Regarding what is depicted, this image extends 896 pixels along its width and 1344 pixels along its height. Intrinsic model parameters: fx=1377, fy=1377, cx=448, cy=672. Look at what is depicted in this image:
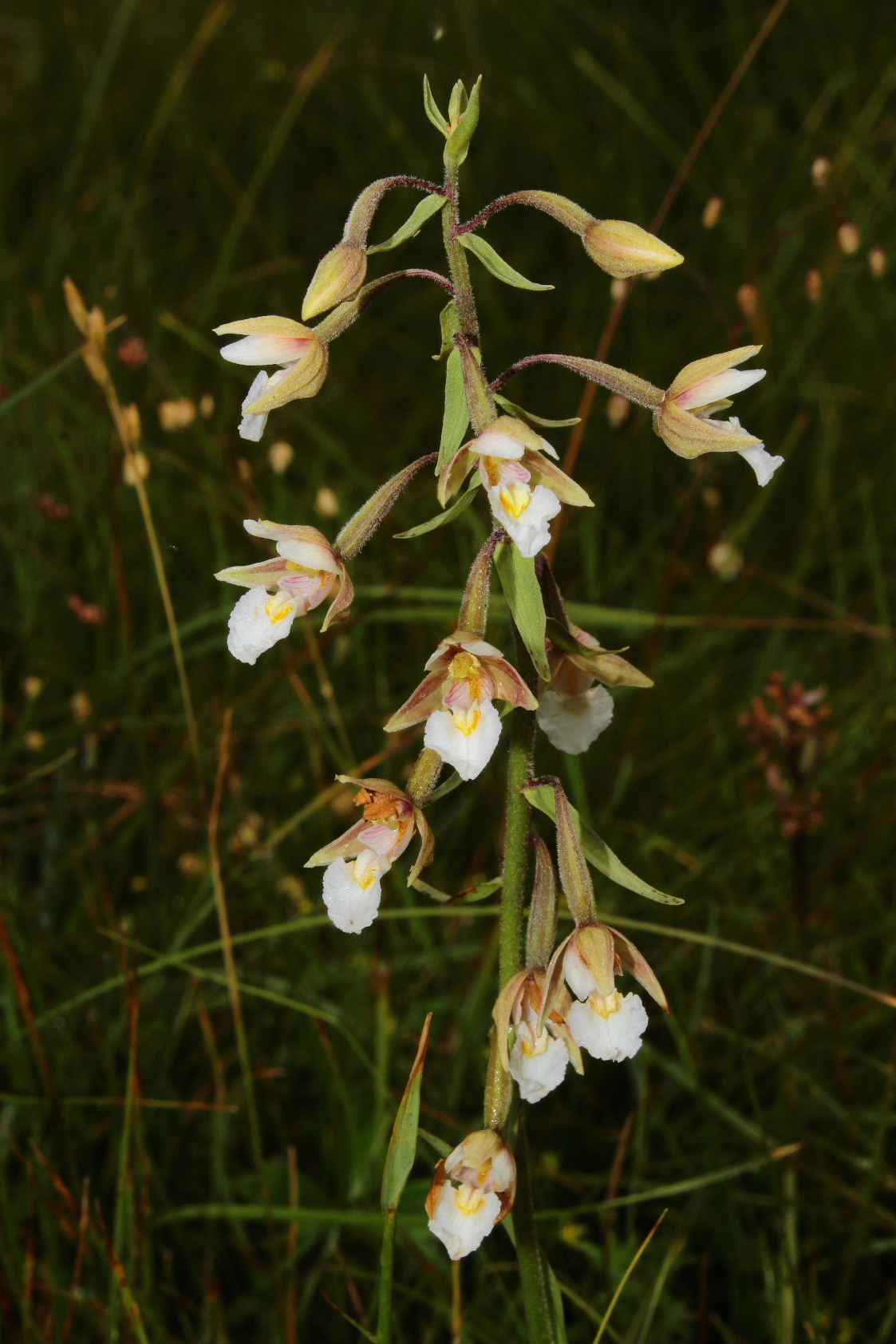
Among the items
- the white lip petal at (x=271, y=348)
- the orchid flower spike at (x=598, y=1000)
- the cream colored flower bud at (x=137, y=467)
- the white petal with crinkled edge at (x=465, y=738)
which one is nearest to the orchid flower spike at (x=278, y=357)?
the white lip petal at (x=271, y=348)

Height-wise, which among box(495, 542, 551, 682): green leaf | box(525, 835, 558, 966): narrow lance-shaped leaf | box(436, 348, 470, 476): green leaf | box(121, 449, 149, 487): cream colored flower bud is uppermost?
box(121, 449, 149, 487): cream colored flower bud

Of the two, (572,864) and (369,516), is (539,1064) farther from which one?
(369,516)

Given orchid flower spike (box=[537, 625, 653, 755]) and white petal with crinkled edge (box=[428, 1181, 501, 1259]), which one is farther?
orchid flower spike (box=[537, 625, 653, 755])

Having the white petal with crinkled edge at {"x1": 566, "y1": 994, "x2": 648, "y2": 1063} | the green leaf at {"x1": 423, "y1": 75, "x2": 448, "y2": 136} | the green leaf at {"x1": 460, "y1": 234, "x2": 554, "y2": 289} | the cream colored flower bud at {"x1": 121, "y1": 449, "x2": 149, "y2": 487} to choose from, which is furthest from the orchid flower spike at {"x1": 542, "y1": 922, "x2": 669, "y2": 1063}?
the cream colored flower bud at {"x1": 121, "y1": 449, "x2": 149, "y2": 487}

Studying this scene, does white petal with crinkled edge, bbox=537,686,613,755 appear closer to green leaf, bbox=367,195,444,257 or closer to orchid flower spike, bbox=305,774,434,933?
orchid flower spike, bbox=305,774,434,933

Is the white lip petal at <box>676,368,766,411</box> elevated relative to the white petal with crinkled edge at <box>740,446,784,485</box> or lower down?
elevated

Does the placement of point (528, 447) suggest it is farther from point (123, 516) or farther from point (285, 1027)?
point (123, 516)

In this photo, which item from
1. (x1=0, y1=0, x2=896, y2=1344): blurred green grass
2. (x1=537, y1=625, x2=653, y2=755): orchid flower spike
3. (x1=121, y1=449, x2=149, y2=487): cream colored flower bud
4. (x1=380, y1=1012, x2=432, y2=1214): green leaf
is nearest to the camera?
(x1=380, y1=1012, x2=432, y2=1214): green leaf

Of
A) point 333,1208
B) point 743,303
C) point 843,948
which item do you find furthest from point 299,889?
point 743,303
